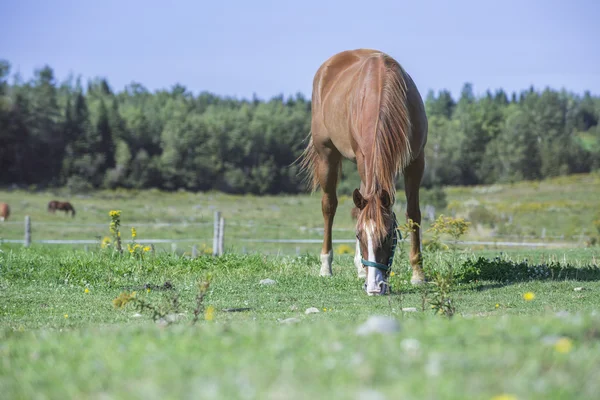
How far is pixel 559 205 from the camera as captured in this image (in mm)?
55219

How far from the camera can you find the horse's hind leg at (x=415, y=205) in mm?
9312

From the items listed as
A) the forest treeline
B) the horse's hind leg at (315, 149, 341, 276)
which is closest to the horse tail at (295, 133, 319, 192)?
the horse's hind leg at (315, 149, 341, 276)

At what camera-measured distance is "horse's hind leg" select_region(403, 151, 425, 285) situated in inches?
367

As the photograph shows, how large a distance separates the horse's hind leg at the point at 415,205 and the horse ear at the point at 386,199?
1.82m

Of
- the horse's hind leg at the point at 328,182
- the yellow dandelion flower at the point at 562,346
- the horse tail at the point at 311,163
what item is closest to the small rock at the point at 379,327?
the yellow dandelion flower at the point at 562,346

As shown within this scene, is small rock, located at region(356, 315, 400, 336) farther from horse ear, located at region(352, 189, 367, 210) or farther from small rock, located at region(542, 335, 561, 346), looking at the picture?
horse ear, located at region(352, 189, 367, 210)

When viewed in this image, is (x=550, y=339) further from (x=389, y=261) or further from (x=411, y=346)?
(x=389, y=261)

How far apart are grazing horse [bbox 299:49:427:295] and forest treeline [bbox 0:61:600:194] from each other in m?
56.2

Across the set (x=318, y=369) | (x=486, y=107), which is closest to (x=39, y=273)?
(x=318, y=369)

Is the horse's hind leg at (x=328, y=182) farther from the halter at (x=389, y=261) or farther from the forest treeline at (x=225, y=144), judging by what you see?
the forest treeline at (x=225, y=144)

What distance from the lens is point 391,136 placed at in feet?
26.7

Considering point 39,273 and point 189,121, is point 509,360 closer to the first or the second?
point 39,273

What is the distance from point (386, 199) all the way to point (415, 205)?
7.64 feet

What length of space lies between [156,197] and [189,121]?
112ft
